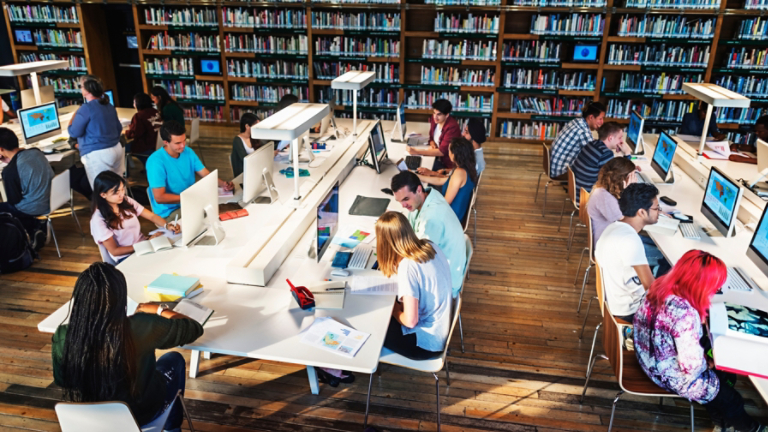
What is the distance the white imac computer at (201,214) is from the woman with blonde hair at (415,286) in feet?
3.84

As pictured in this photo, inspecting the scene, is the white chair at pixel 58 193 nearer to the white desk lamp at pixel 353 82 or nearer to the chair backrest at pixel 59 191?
the chair backrest at pixel 59 191

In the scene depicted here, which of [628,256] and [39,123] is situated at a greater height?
[39,123]

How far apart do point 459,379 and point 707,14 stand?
22.9 feet

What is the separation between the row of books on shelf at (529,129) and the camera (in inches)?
335

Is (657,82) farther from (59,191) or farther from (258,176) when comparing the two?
(59,191)

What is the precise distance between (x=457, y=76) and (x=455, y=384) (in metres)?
5.99

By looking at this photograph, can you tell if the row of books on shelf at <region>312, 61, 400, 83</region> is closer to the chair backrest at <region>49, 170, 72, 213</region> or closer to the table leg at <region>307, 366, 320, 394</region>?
the chair backrest at <region>49, 170, 72, 213</region>

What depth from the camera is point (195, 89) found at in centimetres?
919

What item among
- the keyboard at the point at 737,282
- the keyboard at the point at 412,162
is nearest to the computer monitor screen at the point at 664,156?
the keyboard at the point at 737,282

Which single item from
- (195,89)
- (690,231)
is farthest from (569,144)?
(195,89)

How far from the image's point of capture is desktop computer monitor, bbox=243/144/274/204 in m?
3.85

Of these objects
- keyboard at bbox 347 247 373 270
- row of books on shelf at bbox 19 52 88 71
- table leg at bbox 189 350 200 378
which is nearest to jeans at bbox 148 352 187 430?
table leg at bbox 189 350 200 378

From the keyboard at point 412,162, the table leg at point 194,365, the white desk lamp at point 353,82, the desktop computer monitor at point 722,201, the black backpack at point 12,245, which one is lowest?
the table leg at point 194,365

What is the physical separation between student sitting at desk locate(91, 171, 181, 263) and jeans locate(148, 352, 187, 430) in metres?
1.18
